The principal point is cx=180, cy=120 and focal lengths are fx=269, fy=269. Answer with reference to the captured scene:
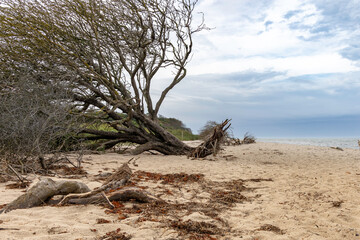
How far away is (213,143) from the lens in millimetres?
11578

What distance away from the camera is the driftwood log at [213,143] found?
1105 centimetres

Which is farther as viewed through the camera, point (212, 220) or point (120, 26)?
point (120, 26)

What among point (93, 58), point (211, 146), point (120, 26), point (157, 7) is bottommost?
point (211, 146)

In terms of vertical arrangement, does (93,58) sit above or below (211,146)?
above

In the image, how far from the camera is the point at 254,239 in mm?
2896

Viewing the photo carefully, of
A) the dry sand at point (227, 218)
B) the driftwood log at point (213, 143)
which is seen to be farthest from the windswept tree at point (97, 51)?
the dry sand at point (227, 218)

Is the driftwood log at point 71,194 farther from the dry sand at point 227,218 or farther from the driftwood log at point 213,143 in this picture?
the driftwood log at point 213,143

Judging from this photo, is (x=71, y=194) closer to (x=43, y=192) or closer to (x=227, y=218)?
(x=43, y=192)

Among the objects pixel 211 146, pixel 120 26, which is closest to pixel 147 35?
pixel 120 26

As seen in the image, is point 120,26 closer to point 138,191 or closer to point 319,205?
point 138,191

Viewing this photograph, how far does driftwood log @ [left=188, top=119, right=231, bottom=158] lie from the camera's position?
1105cm

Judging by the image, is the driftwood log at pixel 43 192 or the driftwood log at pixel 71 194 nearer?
the driftwood log at pixel 43 192

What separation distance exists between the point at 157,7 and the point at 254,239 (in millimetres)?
10714

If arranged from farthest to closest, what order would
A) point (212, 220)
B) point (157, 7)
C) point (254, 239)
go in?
1. point (157, 7)
2. point (212, 220)
3. point (254, 239)
